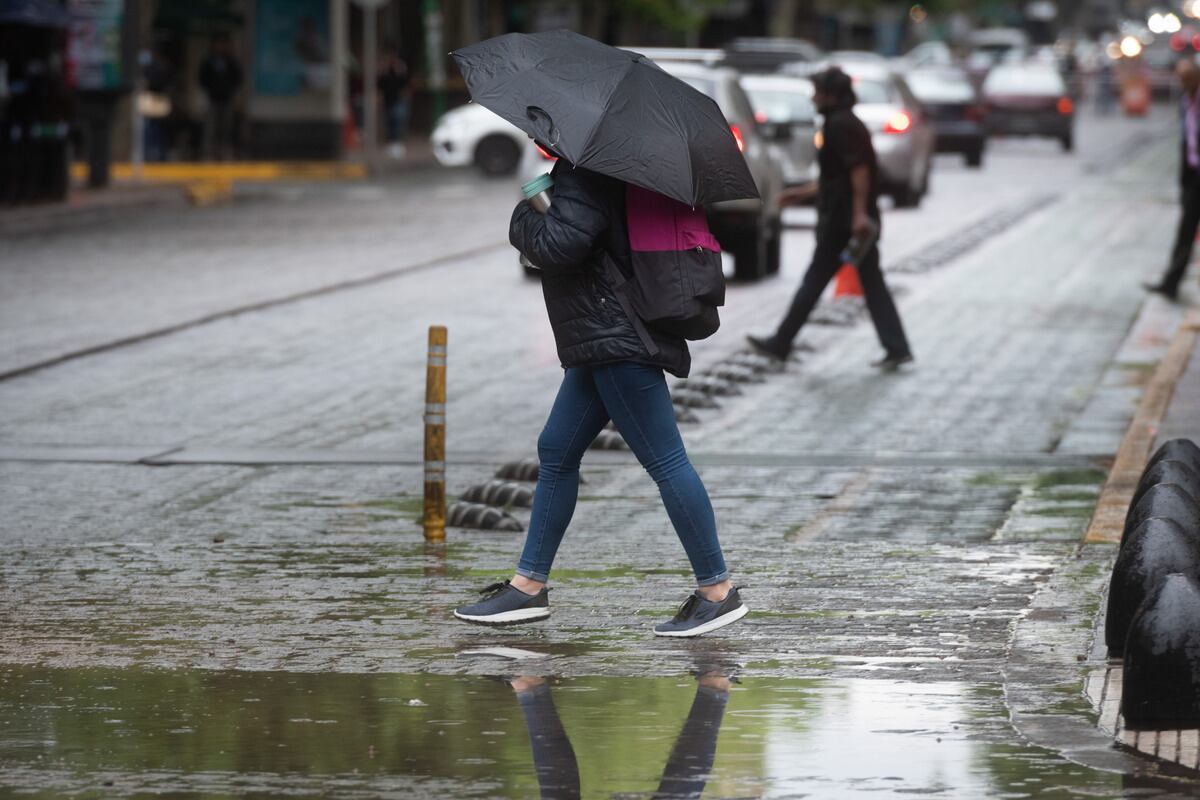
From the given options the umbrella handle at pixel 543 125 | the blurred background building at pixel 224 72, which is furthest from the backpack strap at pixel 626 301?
the blurred background building at pixel 224 72

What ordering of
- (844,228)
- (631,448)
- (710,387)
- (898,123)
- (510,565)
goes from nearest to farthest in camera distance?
(631,448), (510,565), (710,387), (844,228), (898,123)

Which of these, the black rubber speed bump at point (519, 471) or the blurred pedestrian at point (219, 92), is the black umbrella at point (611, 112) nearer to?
the black rubber speed bump at point (519, 471)

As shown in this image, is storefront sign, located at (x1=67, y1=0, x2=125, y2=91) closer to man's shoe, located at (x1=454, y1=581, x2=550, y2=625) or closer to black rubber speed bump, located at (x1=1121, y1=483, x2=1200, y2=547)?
man's shoe, located at (x1=454, y1=581, x2=550, y2=625)

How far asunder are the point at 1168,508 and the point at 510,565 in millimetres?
2360

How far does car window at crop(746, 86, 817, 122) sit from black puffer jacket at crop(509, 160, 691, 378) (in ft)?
67.9

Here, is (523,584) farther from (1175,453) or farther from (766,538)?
(1175,453)

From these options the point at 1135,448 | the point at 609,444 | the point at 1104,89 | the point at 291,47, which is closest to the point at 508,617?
the point at 609,444

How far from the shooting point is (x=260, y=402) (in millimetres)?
13000

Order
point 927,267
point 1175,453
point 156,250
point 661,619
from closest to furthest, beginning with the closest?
point 661,619 → point 1175,453 → point 927,267 → point 156,250

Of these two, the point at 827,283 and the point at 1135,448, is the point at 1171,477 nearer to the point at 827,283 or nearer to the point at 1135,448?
the point at 1135,448

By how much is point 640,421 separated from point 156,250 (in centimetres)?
1679

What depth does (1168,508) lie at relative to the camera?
7371 mm

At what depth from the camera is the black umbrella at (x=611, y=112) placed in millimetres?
6926

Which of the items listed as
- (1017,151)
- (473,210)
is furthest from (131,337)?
Result: (1017,151)
